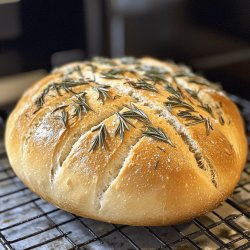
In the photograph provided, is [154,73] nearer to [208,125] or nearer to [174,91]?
[174,91]

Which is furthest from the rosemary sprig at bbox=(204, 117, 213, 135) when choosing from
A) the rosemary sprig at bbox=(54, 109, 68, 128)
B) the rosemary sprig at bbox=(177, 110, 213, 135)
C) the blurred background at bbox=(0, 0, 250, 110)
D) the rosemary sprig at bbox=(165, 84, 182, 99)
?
the blurred background at bbox=(0, 0, 250, 110)

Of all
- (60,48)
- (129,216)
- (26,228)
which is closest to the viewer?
(129,216)

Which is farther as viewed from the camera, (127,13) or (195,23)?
(127,13)

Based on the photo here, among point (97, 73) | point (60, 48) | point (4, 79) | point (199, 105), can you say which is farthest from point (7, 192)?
point (60, 48)

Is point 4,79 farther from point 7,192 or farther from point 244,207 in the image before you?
point 244,207

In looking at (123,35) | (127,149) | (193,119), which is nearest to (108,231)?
(127,149)

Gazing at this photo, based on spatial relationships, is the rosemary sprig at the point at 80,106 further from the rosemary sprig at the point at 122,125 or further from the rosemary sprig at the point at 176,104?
the rosemary sprig at the point at 176,104

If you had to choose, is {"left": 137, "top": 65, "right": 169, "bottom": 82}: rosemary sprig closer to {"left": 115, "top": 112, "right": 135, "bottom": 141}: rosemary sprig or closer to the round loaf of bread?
the round loaf of bread
